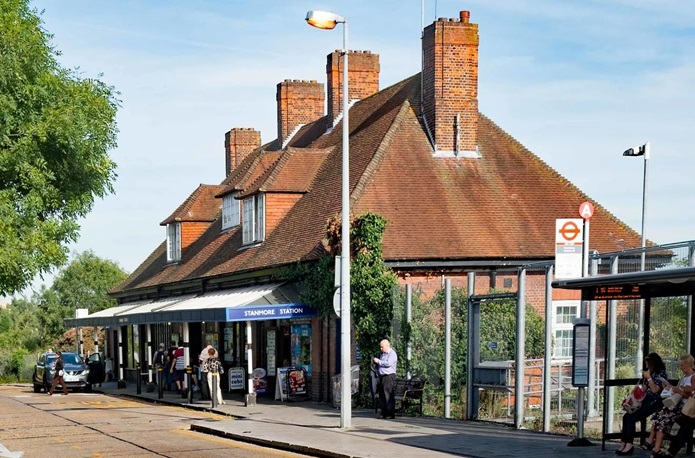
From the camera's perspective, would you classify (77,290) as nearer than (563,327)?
No

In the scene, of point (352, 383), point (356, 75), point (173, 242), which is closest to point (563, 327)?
point (352, 383)

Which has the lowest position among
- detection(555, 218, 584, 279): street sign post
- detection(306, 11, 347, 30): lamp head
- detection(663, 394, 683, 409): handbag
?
detection(663, 394, 683, 409): handbag

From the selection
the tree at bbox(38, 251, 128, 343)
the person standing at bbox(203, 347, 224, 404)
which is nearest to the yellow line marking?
the person standing at bbox(203, 347, 224, 404)

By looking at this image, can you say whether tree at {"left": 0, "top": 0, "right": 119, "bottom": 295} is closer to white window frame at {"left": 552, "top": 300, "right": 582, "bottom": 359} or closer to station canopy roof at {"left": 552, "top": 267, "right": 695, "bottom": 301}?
white window frame at {"left": 552, "top": 300, "right": 582, "bottom": 359}

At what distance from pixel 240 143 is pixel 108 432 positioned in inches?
1356

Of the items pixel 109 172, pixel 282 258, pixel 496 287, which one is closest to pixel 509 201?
pixel 496 287

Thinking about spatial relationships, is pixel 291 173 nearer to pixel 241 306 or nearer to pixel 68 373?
pixel 241 306

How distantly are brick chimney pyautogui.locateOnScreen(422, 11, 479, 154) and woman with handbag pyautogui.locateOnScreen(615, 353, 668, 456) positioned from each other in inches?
713

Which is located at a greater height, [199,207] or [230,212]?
[199,207]

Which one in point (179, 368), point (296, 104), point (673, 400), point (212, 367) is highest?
point (296, 104)

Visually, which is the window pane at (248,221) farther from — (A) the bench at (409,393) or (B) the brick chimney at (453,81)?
(A) the bench at (409,393)

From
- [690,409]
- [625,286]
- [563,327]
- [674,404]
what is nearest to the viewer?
[690,409]

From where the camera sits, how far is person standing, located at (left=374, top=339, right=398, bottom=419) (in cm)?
2411

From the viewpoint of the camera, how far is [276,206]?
119 feet
